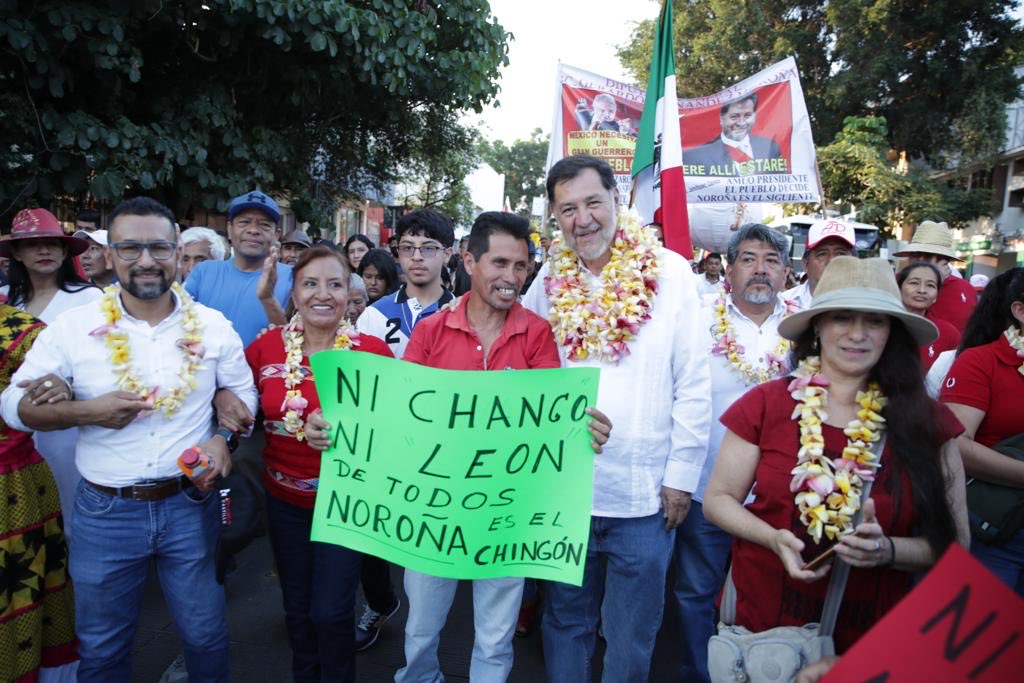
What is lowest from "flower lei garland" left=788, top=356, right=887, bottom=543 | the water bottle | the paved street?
the paved street

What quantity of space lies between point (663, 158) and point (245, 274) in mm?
2673

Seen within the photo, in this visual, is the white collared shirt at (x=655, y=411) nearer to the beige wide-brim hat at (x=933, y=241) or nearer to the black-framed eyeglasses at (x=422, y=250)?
the black-framed eyeglasses at (x=422, y=250)

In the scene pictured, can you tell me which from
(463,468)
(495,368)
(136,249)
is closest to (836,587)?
(463,468)

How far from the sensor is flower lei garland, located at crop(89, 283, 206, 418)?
8.98ft

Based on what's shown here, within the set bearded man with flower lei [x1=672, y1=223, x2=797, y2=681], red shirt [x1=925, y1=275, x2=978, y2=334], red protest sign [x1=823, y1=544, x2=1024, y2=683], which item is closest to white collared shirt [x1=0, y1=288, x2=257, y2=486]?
bearded man with flower lei [x1=672, y1=223, x2=797, y2=681]

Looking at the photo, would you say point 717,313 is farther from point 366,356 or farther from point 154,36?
point 154,36

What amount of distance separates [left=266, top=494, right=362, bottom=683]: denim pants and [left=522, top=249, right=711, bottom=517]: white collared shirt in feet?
3.68

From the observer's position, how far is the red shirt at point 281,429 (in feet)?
10.0

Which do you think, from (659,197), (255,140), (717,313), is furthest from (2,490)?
(255,140)

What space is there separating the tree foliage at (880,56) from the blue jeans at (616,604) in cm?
2020

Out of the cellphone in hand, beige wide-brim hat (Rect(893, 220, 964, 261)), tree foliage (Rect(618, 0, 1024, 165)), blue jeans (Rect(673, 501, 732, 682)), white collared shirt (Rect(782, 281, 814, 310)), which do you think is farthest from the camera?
tree foliage (Rect(618, 0, 1024, 165))

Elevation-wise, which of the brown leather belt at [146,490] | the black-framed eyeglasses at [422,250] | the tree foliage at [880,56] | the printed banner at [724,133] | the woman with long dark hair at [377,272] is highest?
the tree foliage at [880,56]

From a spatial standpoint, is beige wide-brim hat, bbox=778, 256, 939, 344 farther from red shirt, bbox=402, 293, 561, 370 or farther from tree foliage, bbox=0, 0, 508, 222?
tree foliage, bbox=0, 0, 508, 222

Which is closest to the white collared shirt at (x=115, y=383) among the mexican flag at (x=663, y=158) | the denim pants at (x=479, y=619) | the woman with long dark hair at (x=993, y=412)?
the denim pants at (x=479, y=619)
